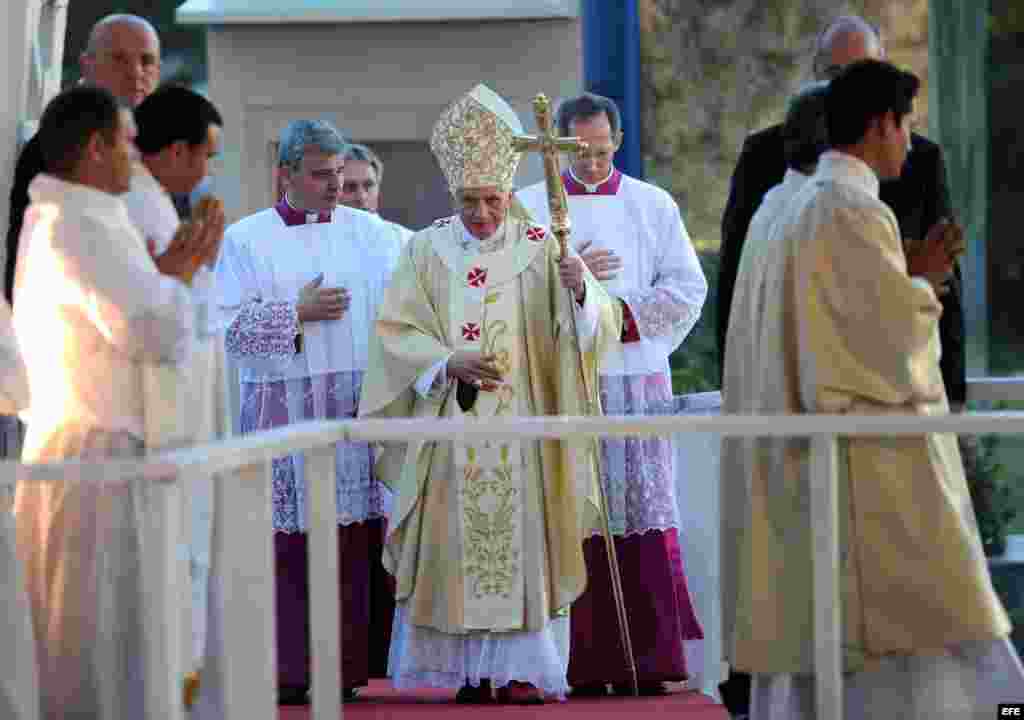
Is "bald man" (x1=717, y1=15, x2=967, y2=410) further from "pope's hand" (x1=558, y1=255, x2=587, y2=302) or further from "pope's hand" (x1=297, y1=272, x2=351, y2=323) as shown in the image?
"pope's hand" (x1=297, y1=272, x2=351, y2=323)

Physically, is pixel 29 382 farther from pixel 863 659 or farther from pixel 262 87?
Answer: pixel 262 87

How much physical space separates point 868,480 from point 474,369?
6.05 ft

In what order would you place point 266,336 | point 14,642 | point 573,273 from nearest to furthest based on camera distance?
point 14,642, point 573,273, point 266,336

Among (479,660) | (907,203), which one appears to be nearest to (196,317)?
(479,660)

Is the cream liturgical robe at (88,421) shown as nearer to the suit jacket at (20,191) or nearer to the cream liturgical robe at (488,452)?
the suit jacket at (20,191)

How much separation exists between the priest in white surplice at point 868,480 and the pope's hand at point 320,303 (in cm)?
223

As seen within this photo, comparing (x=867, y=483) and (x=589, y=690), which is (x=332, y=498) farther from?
(x=589, y=690)

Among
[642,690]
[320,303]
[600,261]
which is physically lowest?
[642,690]

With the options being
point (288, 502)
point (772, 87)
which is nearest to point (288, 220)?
point (288, 502)

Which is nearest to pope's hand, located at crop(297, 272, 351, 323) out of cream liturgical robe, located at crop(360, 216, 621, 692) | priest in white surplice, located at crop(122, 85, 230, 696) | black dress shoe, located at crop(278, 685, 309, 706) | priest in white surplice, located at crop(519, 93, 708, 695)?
cream liturgical robe, located at crop(360, 216, 621, 692)

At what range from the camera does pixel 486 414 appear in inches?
296

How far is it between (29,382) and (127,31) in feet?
4.49

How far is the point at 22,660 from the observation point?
5484 millimetres

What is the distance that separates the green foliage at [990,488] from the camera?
690cm
